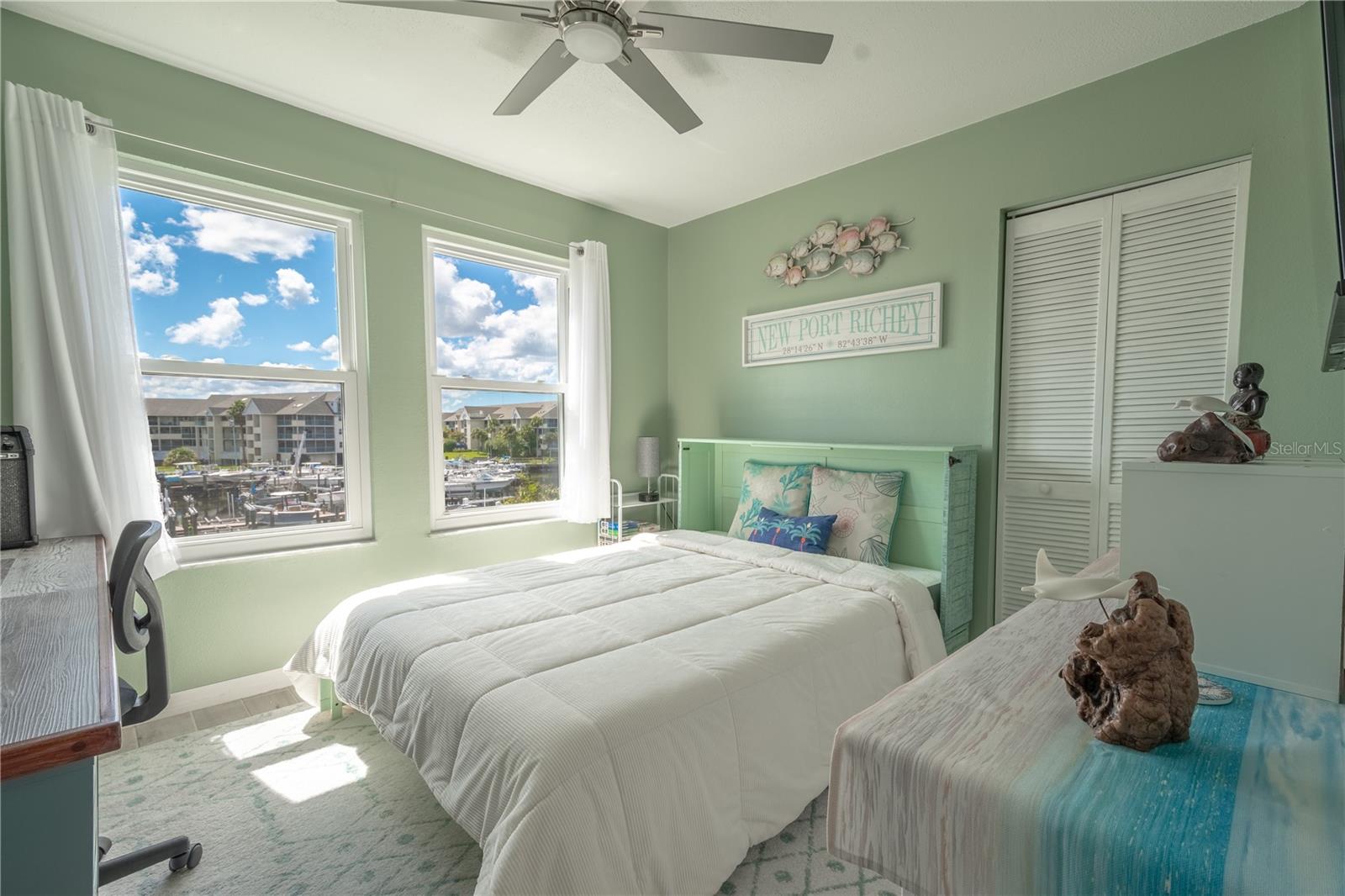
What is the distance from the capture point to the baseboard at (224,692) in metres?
2.38

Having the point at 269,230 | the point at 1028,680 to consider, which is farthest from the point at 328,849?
the point at 269,230

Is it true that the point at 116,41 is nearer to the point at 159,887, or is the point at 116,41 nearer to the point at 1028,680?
the point at 159,887

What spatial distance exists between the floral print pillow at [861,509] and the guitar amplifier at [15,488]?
3.00 metres

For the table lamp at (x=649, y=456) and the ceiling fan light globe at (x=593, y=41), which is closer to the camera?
the ceiling fan light globe at (x=593, y=41)

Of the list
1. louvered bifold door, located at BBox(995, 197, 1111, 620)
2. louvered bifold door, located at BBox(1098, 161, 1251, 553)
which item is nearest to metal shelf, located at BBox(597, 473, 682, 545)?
louvered bifold door, located at BBox(995, 197, 1111, 620)

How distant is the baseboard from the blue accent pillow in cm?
223

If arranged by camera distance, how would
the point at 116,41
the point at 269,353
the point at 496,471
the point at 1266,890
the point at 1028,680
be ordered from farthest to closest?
the point at 496,471 → the point at 269,353 → the point at 116,41 → the point at 1028,680 → the point at 1266,890

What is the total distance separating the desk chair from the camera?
143cm

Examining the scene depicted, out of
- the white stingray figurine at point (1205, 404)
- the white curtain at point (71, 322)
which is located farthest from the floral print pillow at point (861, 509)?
the white curtain at point (71, 322)

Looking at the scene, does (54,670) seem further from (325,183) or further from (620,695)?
(325,183)

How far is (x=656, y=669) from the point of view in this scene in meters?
1.54

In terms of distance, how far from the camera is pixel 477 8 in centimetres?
163

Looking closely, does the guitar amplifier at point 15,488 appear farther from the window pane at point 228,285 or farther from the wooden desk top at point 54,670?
the window pane at point 228,285

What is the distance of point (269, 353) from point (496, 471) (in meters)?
1.26
